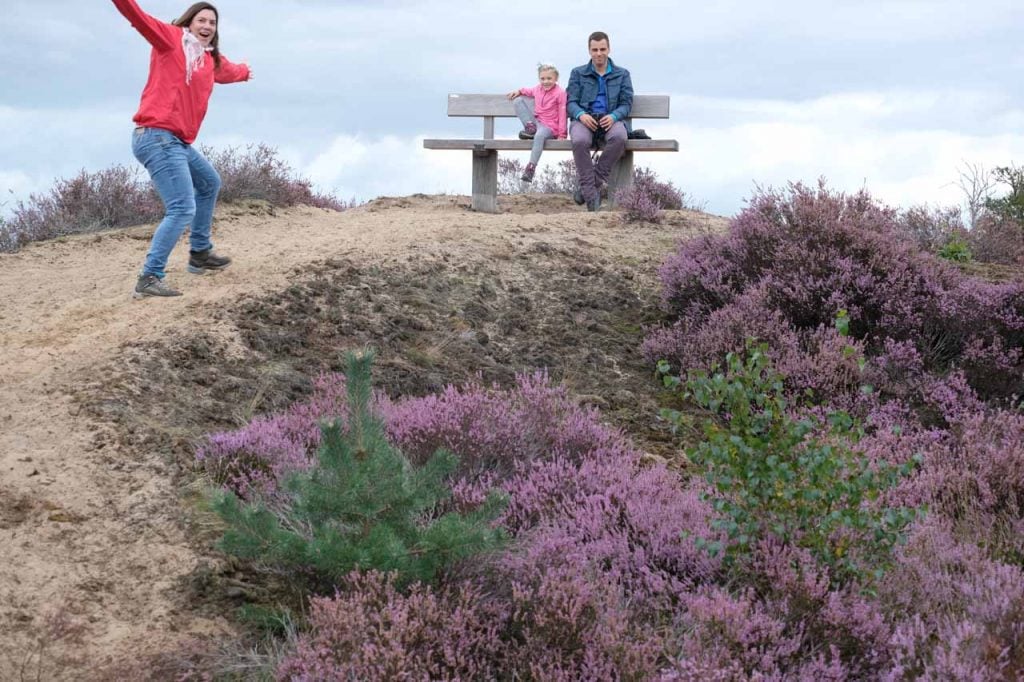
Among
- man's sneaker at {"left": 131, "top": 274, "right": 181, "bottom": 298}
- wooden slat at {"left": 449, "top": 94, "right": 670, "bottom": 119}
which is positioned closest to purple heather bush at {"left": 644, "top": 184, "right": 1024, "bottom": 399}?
man's sneaker at {"left": 131, "top": 274, "right": 181, "bottom": 298}

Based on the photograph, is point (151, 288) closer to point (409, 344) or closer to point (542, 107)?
point (409, 344)

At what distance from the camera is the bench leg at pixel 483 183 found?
1291 cm

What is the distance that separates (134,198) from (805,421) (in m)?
10.6

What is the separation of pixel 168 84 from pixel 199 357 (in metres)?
2.31

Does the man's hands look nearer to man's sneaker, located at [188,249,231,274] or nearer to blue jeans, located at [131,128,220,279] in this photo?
man's sneaker, located at [188,249,231,274]

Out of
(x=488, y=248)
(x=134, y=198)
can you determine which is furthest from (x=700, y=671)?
(x=134, y=198)

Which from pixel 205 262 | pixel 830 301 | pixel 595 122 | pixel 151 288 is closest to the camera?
pixel 830 301

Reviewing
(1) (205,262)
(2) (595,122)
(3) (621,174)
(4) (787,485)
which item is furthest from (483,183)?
(4) (787,485)

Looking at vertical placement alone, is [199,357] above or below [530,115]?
below

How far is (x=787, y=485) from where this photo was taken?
3719 millimetres

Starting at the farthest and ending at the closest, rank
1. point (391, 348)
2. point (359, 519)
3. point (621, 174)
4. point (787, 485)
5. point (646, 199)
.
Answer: point (621, 174) < point (646, 199) < point (391, 348) < point (787, 485) < point (359, 519)

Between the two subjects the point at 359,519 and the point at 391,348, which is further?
the point at 391,348

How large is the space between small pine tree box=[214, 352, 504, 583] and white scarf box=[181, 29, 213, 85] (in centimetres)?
456

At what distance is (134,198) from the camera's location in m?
12.4
